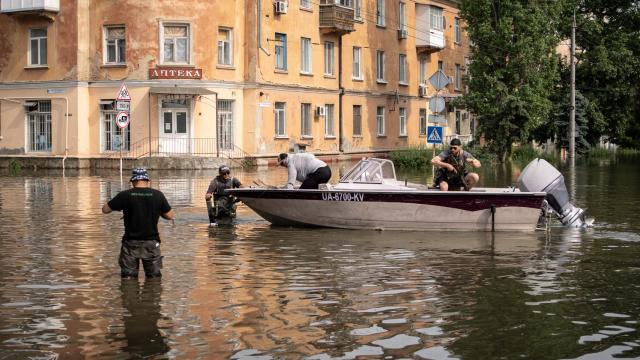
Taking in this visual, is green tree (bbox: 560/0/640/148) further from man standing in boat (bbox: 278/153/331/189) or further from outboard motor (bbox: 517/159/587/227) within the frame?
man standing in boat (bbox: 278/153/331/189)

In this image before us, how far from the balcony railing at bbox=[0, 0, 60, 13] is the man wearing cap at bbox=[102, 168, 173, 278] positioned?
112 ft

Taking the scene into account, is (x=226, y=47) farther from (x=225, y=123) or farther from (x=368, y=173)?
(x=368, y=173)

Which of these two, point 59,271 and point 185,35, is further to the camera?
point 185,35

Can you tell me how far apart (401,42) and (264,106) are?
53.2 feet

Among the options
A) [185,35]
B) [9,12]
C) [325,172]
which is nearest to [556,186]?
[325,172]

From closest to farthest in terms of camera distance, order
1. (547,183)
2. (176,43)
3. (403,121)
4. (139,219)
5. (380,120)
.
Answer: (139,219) < (547,183) < (176,43) < (380,120) < (403,121)

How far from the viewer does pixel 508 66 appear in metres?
50.6

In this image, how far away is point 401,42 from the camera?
197ft

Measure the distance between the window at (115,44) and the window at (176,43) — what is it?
72.5 inches

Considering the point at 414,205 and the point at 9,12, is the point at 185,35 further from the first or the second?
the point at 414,205

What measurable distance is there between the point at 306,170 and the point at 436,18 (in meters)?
46.2

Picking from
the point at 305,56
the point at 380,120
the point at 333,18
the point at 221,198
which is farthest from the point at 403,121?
the point at 221,198

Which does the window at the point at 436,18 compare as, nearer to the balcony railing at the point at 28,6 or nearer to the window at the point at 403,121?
the window at the point at 403,121

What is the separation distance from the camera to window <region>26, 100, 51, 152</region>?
45406 millimetres
